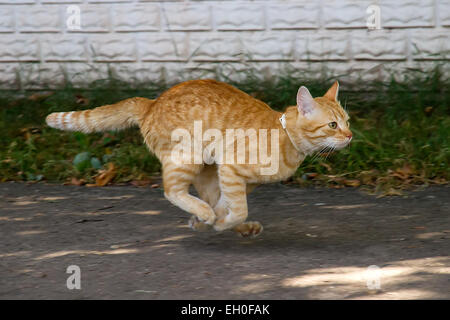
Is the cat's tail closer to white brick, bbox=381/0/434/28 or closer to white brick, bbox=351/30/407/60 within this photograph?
white brick, bbox=351/30/407/60

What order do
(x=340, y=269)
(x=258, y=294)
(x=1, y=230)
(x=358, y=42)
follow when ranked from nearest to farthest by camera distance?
(x=258, y=294) < (x=340, y=269) < (x=1, y=230) < (x=358, y=42)

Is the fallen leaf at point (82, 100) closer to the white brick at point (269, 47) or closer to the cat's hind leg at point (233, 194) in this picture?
the white brick at point (269, 47)

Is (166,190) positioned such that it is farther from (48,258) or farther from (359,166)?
(359,166)

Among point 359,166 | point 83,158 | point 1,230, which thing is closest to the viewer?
point 1,230

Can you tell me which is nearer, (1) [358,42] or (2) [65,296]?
(2) [65,296]

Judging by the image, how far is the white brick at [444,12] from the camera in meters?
7.85

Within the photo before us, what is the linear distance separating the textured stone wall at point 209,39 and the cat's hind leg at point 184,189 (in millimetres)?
3546

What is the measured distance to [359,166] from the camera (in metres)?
6.58

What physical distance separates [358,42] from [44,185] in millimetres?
3965

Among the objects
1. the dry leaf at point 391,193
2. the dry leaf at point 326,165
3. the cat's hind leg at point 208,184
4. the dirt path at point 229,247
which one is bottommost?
the dirt path at point 229,247

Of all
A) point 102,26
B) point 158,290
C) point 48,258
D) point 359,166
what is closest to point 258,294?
point 158,290

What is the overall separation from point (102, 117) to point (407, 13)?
4.29 meters

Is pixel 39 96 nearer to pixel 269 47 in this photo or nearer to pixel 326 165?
pixel 269 47

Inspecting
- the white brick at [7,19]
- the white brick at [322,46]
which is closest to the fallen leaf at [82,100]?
the white brick at [7,19]
